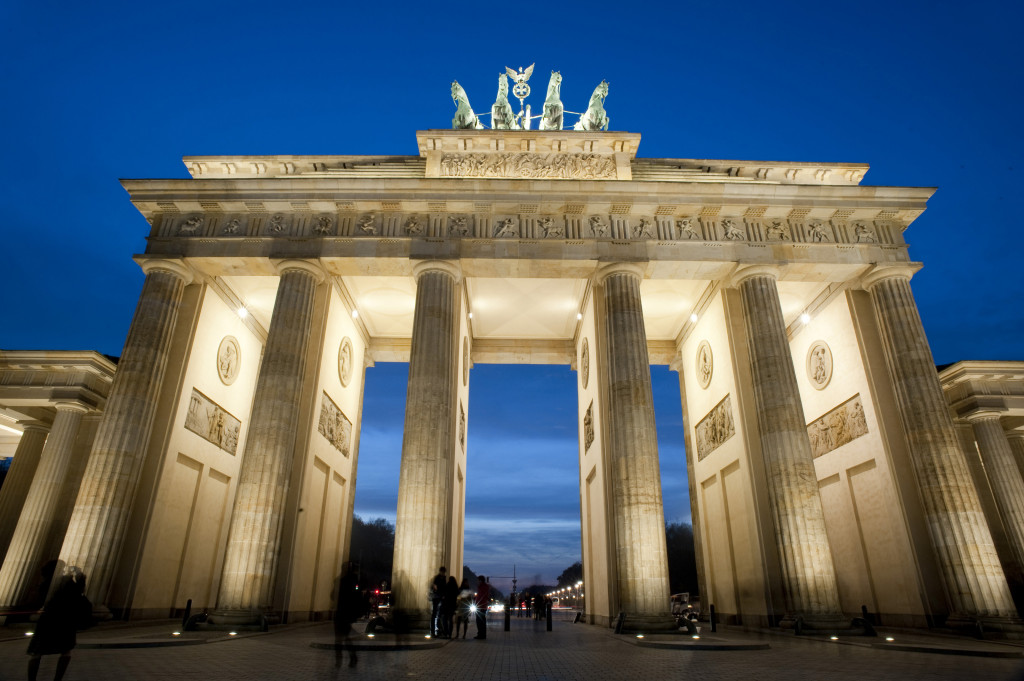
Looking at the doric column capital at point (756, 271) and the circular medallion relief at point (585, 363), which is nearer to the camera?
the doric column capital at point (756, 271)

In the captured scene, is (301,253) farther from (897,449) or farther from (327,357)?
(897,449)

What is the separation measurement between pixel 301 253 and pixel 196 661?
39.0 ft

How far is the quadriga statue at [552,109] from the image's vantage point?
20859 mm

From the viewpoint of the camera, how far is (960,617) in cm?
1353

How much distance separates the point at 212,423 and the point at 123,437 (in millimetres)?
4158

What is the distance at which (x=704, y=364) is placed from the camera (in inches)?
838

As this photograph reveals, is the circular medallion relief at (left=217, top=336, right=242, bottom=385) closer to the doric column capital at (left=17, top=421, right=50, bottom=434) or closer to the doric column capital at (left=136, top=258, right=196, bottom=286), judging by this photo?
the doric column capital at (left=136, top=258, right=196, bottom=286)

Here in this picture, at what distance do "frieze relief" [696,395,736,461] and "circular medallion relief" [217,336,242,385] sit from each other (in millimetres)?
17343

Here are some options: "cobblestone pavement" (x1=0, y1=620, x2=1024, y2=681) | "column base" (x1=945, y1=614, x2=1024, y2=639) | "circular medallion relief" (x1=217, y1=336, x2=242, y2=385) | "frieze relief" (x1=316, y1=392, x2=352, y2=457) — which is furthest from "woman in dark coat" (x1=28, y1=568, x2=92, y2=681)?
"column base" (x1=945, y1=614, x2=1024, y2=639)

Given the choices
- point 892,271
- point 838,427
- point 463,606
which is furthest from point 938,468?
point 463,606

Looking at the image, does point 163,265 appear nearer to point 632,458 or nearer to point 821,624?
point 632,458

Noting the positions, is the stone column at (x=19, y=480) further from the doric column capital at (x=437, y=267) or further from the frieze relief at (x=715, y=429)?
the frieze relief at (x=715, y=429)

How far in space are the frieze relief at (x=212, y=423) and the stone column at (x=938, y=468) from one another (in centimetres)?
2124

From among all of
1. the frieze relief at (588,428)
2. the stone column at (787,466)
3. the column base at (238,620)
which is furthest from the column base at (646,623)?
the column base at (238,620)
